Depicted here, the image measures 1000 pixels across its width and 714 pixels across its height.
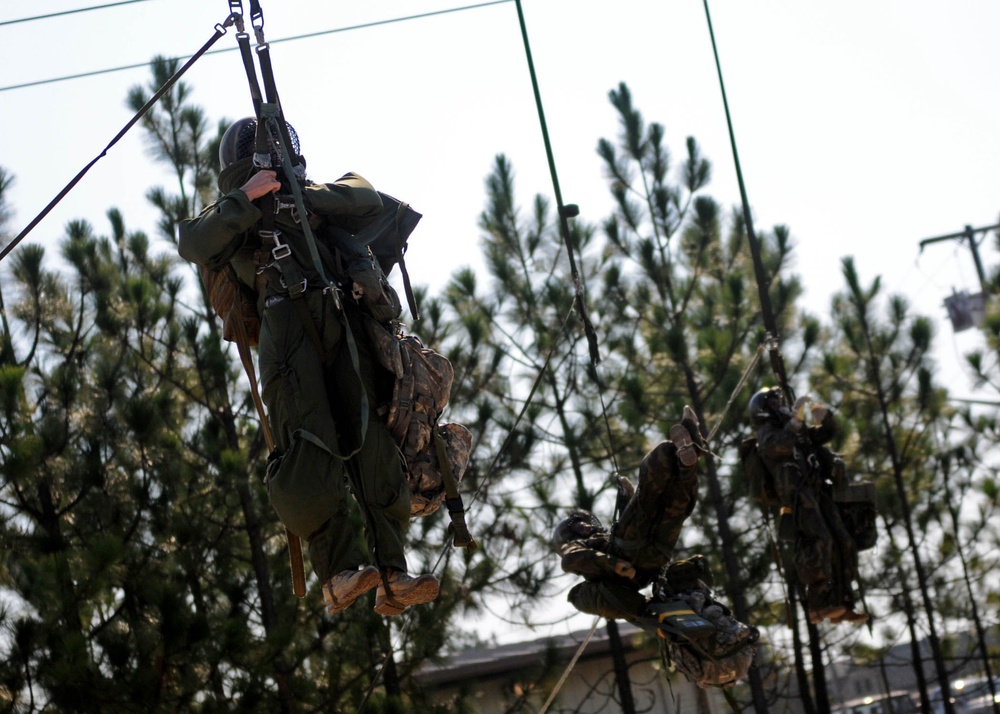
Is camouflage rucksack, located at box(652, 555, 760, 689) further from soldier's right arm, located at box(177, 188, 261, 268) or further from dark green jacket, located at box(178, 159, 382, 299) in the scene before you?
soldier's right arm, located at box(177, 188, 261, 268)

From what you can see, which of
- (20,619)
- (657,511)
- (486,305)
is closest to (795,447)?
(657,511)

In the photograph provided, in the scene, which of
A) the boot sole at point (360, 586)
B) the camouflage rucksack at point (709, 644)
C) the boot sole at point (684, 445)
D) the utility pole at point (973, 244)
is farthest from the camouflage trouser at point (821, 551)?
the utility pole at point (973, 244)

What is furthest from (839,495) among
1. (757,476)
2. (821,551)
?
(757,476)

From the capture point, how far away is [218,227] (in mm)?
4672

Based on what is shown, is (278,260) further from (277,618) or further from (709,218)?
(709,218)

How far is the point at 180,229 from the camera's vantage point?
4.81 metres

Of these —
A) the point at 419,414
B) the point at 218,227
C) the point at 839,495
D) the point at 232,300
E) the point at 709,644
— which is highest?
the point at 218,227

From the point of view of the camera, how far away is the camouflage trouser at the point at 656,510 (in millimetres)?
6238

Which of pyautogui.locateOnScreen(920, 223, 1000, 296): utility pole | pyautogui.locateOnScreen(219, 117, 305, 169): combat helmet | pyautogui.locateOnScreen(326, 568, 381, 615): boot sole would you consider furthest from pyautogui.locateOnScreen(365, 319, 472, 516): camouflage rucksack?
pyautogui.locateOnScreen(920, 223, 1000, 296): utility pole

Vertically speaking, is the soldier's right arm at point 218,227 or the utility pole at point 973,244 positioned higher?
the utility pole at point 973,244

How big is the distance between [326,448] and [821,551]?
12.4 feet

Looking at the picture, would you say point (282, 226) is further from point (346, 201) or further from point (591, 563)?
point (591, 563)

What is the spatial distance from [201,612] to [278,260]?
5.97 metres

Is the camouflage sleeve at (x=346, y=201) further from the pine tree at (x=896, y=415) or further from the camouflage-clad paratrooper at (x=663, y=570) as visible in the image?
the pine tree at (x=896, y=415)
